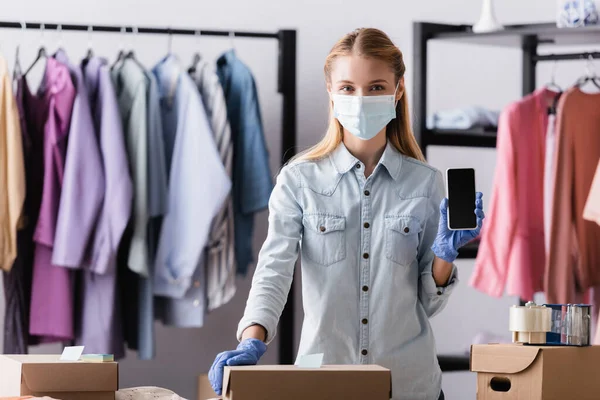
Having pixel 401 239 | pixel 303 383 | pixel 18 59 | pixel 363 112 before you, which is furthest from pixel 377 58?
pixel 18 59

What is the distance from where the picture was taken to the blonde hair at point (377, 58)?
1.69 m

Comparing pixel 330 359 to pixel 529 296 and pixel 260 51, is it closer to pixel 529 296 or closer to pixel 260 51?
pixel 529 296

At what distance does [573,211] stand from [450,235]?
5.41 ft

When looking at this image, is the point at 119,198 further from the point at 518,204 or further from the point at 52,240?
the point at 518,204

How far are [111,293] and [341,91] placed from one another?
1.52 m

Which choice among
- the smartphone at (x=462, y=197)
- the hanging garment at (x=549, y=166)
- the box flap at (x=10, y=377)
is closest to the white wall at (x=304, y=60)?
the hanging garment at (x=549, y=166)

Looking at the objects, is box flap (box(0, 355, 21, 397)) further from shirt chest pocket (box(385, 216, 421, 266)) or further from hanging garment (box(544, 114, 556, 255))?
hanging garment (box(544, 114, 556, 255))

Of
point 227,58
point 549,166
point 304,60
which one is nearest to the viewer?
point 549,166

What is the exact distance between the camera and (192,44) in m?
3.71

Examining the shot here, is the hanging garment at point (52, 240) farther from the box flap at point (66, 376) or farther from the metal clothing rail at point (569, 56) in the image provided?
the metal clothing rail at point (569, 56)

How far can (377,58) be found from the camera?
5.52 feet

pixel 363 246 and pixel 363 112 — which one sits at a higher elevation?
pixel 363 112

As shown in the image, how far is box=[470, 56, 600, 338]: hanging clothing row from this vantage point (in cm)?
302

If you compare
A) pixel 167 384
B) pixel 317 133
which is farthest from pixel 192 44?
pixel 167 384
